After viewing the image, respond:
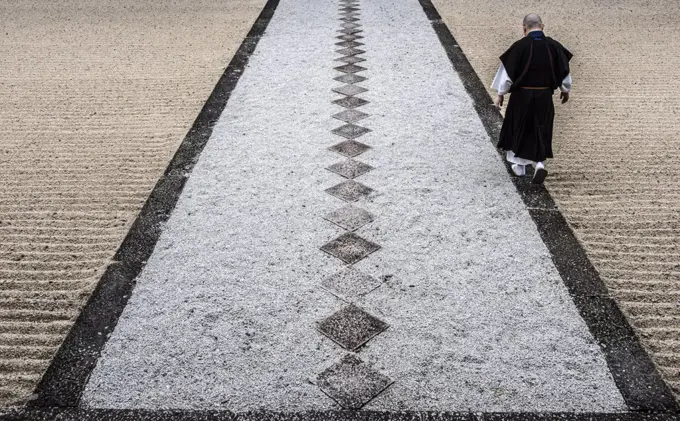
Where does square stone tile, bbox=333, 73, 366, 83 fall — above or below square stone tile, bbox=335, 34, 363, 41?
below

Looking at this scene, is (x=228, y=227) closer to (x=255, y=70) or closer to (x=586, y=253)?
(x=586, y=253)

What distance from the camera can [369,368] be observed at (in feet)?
8.07

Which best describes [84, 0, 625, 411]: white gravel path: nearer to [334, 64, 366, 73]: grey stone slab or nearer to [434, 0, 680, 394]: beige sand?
[434, 0, 680, 394]: beige sand

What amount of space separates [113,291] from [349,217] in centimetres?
135

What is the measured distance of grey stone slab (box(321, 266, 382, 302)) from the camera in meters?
2.91

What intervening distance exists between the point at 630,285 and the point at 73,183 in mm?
3397

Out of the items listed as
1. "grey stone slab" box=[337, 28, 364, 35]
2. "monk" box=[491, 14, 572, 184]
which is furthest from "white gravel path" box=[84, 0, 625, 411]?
"grey stone slab" box=[337, 28, 364, 35]

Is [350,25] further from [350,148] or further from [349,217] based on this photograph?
[349,217]

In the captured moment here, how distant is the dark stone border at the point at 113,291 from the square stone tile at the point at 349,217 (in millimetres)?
979

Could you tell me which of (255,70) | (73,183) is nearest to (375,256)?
(73,183)

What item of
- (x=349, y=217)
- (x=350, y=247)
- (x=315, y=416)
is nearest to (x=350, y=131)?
(x=349, y=217)

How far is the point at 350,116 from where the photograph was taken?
5148 mm

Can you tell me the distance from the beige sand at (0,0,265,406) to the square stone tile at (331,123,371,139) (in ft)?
4.05

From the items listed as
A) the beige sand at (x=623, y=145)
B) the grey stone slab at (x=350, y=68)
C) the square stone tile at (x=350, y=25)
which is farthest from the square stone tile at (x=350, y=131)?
the square stone tile at (x=350, y=25)
